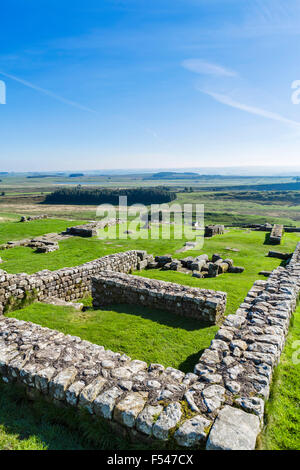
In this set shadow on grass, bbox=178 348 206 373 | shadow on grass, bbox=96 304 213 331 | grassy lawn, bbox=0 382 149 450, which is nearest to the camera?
grassy lawn, bbox=0 382 149 450

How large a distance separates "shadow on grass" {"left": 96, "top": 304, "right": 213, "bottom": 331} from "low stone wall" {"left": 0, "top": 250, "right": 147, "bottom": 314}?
116 inches

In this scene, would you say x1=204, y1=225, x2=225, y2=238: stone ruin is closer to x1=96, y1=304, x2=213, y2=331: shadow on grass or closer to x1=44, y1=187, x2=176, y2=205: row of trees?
x1=96, y1=304, x2=213, y2=331: shadow on grass

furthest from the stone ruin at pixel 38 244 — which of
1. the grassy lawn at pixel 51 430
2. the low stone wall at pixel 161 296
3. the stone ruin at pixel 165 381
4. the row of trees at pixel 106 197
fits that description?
the row of trees at pixel 106 197

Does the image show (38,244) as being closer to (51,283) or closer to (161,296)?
(51,283)

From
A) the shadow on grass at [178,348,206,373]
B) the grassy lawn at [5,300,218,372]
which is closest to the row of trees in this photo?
the grassy lawn at [5,300,218,372]

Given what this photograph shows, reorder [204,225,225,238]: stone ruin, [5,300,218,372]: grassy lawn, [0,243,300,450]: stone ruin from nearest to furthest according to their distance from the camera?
[0,243,300,450]: stone ruin < [5,300,218,372]: grassy lawn < [204,225,225,238]: stone ruin

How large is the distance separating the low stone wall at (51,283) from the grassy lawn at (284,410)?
26.5ft

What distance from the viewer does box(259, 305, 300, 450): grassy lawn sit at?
374 cm

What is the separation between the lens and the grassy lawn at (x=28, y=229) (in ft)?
78.8

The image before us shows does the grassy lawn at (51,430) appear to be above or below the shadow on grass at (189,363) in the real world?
above

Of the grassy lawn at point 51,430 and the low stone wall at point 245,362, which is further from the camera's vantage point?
the grassy lawn at point 51,430

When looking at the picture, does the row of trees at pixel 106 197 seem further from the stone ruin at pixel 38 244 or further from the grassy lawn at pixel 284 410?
the grassy lawn at pixel 284 410
